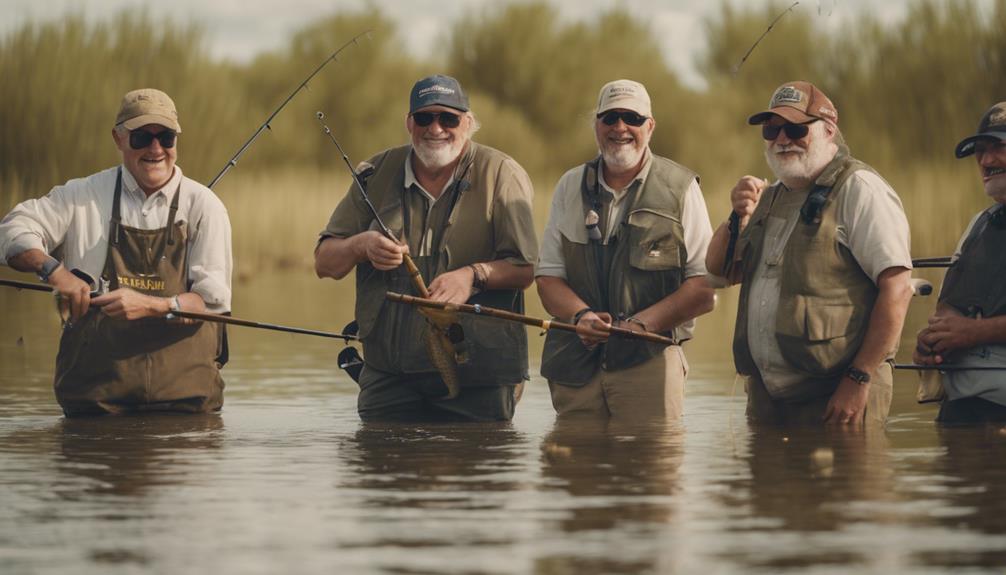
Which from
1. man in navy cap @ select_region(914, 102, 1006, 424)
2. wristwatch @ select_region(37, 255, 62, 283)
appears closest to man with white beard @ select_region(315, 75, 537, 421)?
wristwatch @ select_region(37, 255, 62, 283)

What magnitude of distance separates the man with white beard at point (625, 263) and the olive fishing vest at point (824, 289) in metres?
0.53

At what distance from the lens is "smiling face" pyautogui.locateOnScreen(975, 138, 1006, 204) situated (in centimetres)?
726

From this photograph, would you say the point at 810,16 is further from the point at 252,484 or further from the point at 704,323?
the point at 252,484

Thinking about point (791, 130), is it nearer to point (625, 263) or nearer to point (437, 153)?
point (625, 263)

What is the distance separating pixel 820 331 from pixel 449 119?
1668 mm

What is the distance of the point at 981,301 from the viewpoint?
7.32 meters

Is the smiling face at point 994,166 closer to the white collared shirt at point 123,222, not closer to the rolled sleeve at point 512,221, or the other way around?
the rolled sleeve at point 512,221

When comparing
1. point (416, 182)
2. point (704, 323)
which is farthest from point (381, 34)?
point (416, 182)

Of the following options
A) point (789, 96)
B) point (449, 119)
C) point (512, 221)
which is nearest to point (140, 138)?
point (449, 119)

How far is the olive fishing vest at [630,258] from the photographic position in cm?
767

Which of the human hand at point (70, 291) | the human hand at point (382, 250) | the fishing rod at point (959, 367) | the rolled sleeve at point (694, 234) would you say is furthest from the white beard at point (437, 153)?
the fishing rod at point (959, 367)

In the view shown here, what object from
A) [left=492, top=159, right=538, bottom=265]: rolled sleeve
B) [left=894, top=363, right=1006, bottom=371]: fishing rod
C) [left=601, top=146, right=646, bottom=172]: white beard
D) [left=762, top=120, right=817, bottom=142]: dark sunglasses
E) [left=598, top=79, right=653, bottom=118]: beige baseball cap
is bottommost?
[left=894, top=363, right=1006, bottom=371]: fishing rod

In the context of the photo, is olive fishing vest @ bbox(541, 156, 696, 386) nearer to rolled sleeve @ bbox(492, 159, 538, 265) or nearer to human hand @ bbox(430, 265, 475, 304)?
rolled sleeve @ bbox(492, 159, 538, 265)

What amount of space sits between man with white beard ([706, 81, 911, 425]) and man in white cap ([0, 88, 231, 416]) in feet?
6.51
